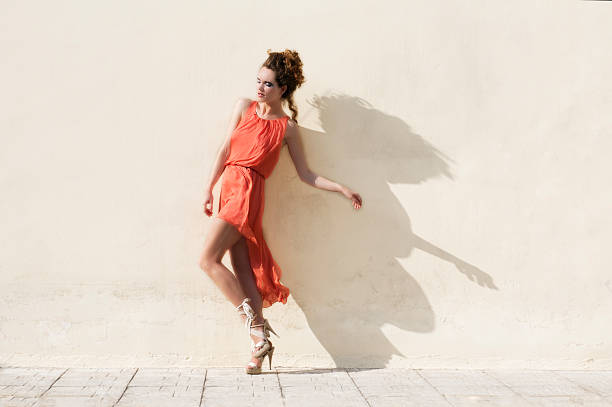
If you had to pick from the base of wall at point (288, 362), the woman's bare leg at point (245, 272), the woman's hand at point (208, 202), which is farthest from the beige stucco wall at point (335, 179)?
the woman's bare leg at point (245, 272)

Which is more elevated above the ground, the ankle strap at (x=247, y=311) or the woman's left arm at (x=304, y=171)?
the woman's left arm at (x=304, y=171)

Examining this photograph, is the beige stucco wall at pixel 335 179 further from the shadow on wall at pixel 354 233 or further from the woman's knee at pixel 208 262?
the woman's knee at pixel 208 262

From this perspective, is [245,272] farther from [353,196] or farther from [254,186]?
[353,196]

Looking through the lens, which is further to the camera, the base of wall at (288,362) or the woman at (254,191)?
the base of wall at (288,362)

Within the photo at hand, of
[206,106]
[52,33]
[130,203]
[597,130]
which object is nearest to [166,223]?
[130,203]

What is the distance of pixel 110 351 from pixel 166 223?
2.67ft

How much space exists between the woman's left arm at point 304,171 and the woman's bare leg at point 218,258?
535mm

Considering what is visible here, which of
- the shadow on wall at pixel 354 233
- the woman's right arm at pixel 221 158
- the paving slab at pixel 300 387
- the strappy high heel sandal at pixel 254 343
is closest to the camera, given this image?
the paving slab at pixel 300 387

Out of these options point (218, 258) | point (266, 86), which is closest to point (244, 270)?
point (218, 258)

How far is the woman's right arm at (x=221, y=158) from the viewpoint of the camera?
4023 mm

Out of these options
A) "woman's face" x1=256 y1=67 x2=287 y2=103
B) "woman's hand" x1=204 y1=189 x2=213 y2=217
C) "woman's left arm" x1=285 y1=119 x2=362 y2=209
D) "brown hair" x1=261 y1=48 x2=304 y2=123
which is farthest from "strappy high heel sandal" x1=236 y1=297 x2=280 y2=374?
"brown hair" x1=261 y1=48 x2=304 y2=123

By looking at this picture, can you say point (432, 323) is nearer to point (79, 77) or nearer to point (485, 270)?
point (485, 270)

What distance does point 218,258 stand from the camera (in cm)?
396

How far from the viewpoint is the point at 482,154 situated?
4.29m
